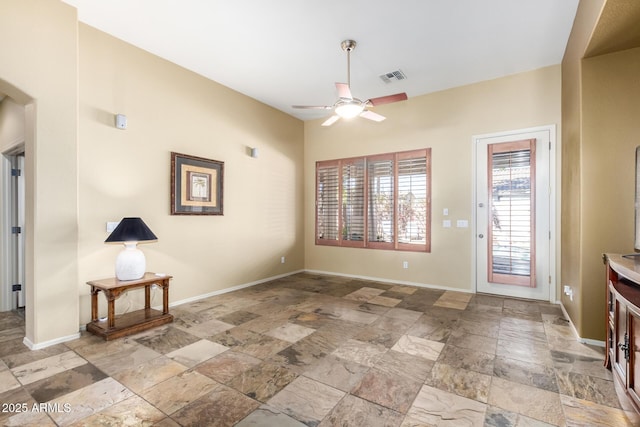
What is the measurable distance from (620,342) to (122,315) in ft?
A: 15.1

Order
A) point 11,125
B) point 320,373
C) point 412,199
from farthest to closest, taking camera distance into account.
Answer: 1. point 412,199
2. point 11,125
3. point 320,373

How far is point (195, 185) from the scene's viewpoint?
4.56 m

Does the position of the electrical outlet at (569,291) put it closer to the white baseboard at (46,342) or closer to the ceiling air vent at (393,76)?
the ceiling air vent at (393,76)

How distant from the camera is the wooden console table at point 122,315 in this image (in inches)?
125

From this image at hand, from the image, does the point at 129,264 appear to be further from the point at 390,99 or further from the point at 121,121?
the point at 390,99

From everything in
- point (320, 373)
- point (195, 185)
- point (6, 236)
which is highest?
point (195, 185)

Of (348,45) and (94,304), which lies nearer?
(94,304)

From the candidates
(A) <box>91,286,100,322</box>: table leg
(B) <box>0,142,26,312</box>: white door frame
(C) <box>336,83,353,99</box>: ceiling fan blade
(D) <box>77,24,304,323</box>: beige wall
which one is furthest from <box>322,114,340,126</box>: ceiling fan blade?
(B) <box>0,142,26,312</box>: white door frame

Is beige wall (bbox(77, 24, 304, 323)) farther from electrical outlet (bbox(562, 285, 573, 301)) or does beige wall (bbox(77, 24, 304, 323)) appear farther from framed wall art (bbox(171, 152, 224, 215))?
electrical outlet (bbox(562, 285, 573, 301))

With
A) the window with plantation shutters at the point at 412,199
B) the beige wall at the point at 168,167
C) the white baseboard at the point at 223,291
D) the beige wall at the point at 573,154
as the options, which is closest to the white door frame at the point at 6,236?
the beige wall at the point at 168,167

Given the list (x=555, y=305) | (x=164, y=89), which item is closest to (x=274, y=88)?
(x=164, y=89)

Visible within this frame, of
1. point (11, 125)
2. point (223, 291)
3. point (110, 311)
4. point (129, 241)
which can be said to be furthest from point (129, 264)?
point (11, 125)

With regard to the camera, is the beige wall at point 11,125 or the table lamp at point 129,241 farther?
the beige wall at point 11,125

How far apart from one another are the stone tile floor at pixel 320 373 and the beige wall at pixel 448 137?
1.37 m
